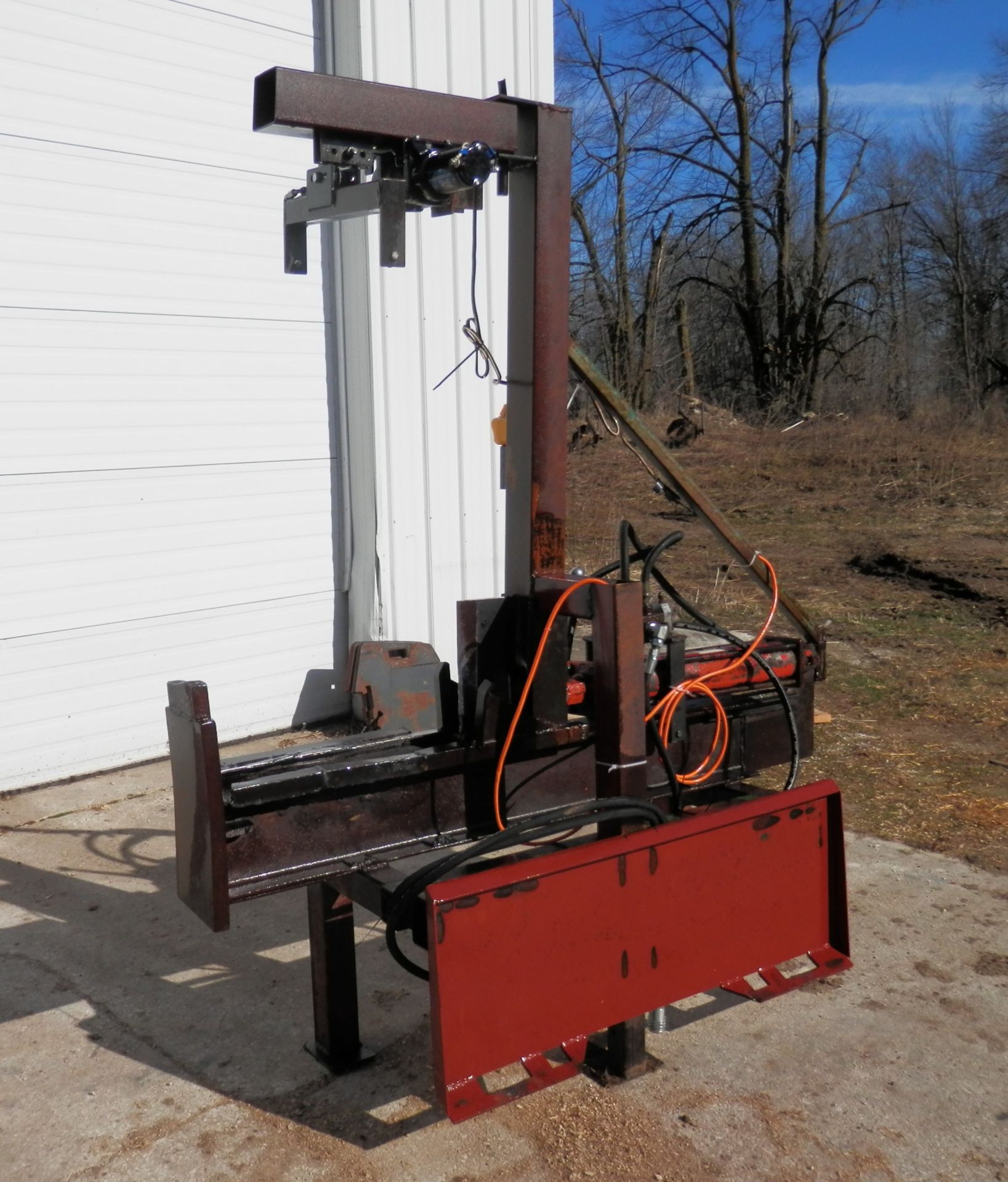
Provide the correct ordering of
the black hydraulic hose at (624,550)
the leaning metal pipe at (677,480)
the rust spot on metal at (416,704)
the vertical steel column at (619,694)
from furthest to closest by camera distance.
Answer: the leaning metal pipe at (677,480) < the rust spot on metal at (416,704) < the black hydraulic hose at (624,550) < the vertical steel column at (619,694)

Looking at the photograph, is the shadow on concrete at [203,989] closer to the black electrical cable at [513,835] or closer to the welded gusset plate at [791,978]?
the black electrical cable at [513,835]

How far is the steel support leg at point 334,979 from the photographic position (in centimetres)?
314

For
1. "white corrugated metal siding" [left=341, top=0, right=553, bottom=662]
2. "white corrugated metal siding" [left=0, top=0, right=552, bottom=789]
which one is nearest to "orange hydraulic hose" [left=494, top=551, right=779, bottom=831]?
"white corrugated metal siding" [left=341, top=0, right=553, bottom=662]

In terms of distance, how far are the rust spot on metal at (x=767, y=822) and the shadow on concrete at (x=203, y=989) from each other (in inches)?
42.3

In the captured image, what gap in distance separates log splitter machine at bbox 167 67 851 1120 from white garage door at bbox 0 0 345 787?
9.28ft

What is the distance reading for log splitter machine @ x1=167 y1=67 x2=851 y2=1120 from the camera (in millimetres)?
2650

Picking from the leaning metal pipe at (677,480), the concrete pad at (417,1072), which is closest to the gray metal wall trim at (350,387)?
the leaning metal pipe at (677,480)

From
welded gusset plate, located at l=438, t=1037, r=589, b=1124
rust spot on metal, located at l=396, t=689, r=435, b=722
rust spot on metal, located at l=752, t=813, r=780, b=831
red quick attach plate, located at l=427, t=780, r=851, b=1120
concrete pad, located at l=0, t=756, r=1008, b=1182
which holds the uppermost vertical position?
rust spot on metal, located at l=396, t=689, r=435, b=722

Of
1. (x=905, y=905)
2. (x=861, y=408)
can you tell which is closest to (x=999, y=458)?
(x=861, y=408)

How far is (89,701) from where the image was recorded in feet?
18.6

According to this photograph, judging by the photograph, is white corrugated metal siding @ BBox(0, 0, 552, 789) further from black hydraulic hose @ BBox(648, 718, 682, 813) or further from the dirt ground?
black hydraulic hose @ BBox(648, 718, 682, 813)

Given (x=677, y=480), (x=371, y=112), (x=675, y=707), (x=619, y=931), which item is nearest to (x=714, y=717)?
(x=675, y=707)

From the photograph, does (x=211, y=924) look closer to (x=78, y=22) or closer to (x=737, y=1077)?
(x=737, y=1077)

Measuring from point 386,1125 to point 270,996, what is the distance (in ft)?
2.62
